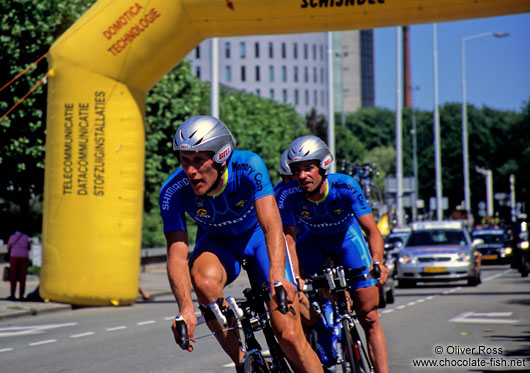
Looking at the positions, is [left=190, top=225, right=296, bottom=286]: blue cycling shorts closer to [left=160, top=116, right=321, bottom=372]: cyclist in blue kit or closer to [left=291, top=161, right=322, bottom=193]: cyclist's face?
[left=160, top=116, right=321, bottom=372]: cyclist in blue kit

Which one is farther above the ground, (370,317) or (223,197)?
(223,197)

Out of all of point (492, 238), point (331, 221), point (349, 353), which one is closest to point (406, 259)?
point (331, 221)

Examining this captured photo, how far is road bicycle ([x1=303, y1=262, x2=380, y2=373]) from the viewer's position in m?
7.22

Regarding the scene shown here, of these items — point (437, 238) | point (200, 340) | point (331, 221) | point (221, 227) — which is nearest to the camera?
point (221, 227)

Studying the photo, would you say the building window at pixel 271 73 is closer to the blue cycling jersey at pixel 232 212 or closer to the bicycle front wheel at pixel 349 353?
the bicycle front wheel at pixel 349 353

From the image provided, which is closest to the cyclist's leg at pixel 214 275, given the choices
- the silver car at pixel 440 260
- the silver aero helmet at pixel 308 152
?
the silver aero helmet at pixel 308 152

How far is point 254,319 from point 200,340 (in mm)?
7582

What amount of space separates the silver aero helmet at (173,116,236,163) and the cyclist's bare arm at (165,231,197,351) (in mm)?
530

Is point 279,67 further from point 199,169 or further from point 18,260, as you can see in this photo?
point 199,169

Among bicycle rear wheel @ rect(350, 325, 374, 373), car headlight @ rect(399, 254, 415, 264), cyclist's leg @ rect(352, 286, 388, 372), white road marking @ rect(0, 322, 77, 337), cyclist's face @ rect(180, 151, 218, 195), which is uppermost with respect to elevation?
cyclist's face @ rect(180, 151, 218, 195)

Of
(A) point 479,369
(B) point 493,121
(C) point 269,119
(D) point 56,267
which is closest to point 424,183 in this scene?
(B) point 493,121

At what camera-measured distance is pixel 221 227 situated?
232 inches

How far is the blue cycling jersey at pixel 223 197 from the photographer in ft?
18.6

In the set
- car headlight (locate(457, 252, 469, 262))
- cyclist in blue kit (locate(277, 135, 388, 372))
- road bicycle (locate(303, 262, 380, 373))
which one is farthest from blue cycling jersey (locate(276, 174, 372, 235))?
car headlight (locate(457, 252, 469, 262))
